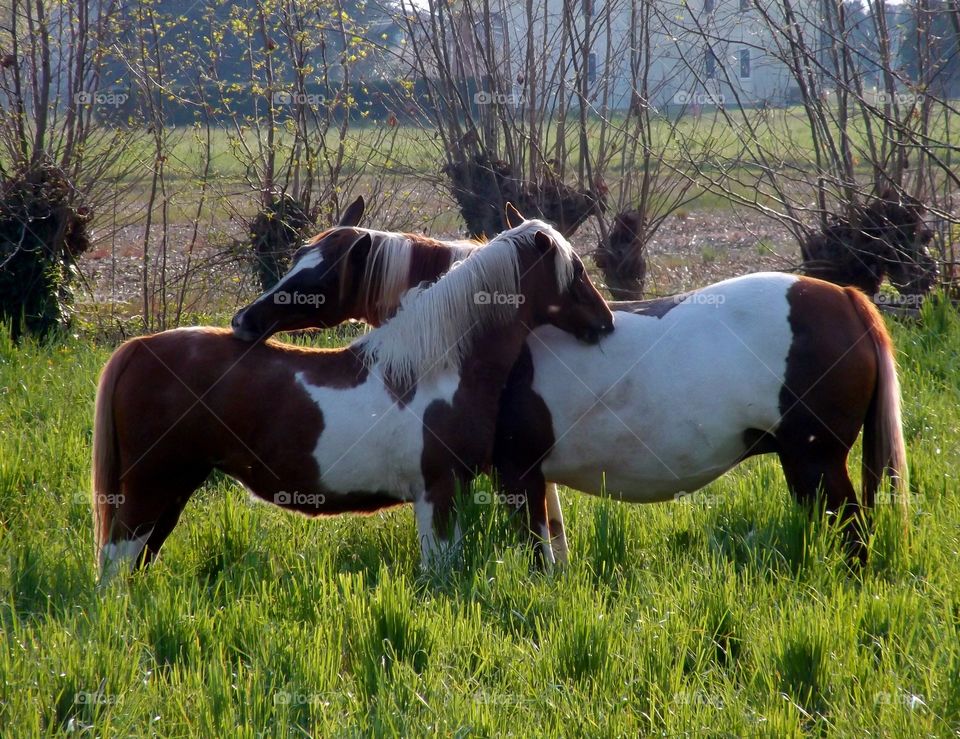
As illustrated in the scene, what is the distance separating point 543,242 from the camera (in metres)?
4.09

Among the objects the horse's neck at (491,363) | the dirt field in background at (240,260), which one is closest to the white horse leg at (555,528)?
the horse's neck at (491,363)

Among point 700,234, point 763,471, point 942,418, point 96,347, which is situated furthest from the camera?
point 700,234

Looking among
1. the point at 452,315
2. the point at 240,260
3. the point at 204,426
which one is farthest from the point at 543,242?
the point at 240,260

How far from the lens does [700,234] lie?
17.0 meters

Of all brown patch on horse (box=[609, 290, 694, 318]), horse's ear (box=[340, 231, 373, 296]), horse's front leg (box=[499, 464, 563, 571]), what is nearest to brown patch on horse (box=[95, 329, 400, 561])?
horse's ear (box=[340, 231, 373, 296])

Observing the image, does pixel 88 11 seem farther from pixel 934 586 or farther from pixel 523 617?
pixel 934 586

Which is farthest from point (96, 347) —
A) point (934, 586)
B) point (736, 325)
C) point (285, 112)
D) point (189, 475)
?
point (934, 586)

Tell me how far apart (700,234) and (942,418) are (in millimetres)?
11373

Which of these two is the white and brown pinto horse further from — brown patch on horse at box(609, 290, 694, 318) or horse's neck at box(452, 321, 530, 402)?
brown patch on horse at box(609, 290, 694, 318)

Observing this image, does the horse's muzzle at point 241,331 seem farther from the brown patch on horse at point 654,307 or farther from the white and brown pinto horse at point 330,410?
the brown patch on horse at point 654,307

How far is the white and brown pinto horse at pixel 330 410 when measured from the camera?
12.8 feet

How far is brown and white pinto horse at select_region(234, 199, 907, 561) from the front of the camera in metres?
4.10

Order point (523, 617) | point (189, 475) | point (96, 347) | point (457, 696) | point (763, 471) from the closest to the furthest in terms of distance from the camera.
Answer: point (457, 696) → point (523, 617) → point (189, 475) → point (763, 471) → point (96, 347)

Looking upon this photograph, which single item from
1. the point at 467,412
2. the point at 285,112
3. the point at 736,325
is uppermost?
the point at 285,112
